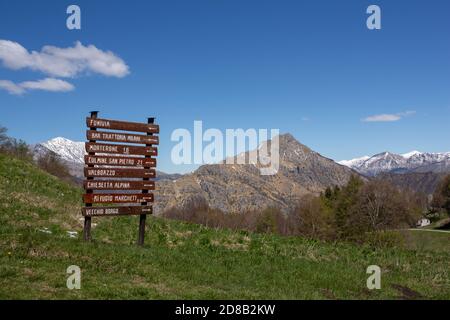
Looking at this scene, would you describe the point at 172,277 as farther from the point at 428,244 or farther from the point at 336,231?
the point at 428,244

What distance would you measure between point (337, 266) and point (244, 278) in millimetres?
5366

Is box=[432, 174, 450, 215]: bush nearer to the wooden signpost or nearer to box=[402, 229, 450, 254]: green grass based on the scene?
box=[402, 229, 450, 254]: green grass

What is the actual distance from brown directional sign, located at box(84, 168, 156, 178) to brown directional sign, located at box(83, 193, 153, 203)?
744 millimetres

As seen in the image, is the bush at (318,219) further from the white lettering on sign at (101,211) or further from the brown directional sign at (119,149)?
the white lettering on sign at (101,211)

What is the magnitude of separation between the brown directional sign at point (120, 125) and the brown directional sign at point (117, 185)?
2.11 metres

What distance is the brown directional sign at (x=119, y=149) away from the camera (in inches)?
666

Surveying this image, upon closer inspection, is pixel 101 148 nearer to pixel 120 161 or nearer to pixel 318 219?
pixel 120 161

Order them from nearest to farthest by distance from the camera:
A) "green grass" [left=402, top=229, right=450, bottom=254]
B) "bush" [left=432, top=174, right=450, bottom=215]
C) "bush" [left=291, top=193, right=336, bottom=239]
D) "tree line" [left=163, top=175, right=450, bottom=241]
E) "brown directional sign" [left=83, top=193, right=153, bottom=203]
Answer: "brown directional sign" [left=83, top=193, right=153, bottom=203]
"tree line" [left=163, top=175, right=450, bottom=241]
"bush" [left=291, top=193, right=336, bottom=239]
"green grass" [left=402, top=229, right=450, bottom=254]
"bush" [left=432, top=174, right=450, bottom=215]

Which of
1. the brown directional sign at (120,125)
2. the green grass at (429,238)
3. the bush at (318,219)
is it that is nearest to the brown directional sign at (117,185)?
the brown directional sign at (120,125)

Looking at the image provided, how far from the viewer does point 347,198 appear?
4136 inches

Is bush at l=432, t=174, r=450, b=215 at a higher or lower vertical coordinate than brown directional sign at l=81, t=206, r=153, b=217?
higher

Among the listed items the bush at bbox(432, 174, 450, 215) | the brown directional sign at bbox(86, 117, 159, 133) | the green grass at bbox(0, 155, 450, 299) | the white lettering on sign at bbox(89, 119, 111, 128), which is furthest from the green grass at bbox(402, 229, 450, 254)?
the white lettering on sign at bbox(89, 119, 111, 128)

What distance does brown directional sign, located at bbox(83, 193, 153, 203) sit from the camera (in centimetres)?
1700
